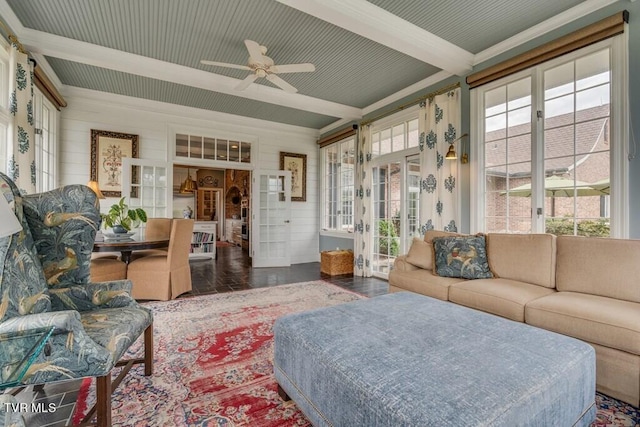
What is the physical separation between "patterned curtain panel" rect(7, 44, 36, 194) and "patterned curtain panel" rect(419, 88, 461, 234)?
14.9 ft

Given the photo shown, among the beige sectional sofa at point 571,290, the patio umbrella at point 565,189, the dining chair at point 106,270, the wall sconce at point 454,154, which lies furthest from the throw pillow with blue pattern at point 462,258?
the dining chair at point 106,270

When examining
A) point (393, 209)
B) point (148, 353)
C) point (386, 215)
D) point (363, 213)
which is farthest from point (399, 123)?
point (148, 353)

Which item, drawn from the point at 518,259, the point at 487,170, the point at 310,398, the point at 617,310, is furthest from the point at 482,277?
the point at 310,398

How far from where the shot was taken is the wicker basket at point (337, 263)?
5.15m

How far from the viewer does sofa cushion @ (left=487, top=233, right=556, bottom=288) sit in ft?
8.10

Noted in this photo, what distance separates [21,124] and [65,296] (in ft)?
8.13

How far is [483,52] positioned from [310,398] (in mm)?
3876

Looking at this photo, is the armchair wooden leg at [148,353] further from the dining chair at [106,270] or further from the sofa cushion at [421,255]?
the sofa cushion at [421,255]

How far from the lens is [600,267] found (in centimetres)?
219

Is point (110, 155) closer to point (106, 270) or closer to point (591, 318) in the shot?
point (106, 270)

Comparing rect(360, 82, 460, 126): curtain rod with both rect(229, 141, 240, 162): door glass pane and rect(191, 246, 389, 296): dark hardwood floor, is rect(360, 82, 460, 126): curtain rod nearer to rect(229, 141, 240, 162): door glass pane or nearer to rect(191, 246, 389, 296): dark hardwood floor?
rect(229, 141, 240, 162): door glass pane

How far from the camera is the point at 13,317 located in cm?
127

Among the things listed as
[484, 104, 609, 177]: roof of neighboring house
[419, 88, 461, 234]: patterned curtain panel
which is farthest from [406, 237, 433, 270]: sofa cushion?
[484, 104, 609, 177]: roof of neighboring house

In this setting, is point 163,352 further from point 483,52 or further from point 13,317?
point 483,52
